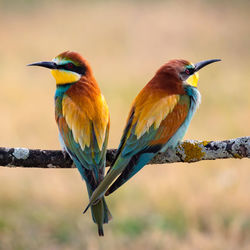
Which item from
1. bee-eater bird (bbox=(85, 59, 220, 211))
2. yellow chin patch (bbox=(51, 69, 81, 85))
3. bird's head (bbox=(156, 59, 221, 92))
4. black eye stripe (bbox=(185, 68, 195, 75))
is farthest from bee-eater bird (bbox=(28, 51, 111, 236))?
black eye stripe (bbox=(185, 68, 195, 75))

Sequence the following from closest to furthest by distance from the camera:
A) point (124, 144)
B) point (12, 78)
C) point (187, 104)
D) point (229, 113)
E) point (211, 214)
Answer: point (124, 144)
point (187, 104)
point (211, 214)
point (229, 113)
point (12, 78)

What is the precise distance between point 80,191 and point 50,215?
689 mm

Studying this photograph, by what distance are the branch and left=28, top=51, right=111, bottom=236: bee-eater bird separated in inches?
3.4

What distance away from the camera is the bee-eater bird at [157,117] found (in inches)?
97.9

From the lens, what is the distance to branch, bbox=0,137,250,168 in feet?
8.48

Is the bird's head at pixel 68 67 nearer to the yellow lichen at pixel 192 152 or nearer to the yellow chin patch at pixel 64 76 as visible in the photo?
the yellow chin patch at pixel 64 76

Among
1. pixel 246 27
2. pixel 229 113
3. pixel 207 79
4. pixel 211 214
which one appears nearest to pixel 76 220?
pixel 211 214

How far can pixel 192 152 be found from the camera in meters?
2.66

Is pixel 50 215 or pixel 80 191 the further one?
pixel 80 191

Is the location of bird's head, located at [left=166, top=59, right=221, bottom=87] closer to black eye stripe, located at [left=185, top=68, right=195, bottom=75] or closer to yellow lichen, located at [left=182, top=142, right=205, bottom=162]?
black eye stripe, located at [left=185, top=68, right=195, bottom=75]

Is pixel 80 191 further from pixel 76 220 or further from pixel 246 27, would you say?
pixel 246 27

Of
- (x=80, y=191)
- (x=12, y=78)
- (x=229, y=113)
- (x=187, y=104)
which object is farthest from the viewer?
(x=12, y=78)

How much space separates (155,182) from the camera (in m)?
7.27

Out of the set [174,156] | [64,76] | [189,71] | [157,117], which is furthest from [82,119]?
[189,71]
